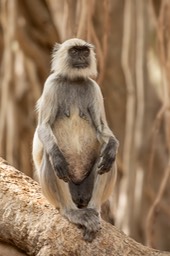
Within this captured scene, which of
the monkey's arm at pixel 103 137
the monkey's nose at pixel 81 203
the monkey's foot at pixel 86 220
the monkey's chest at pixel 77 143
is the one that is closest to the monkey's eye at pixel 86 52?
the monkey's arm at pixel 103 137

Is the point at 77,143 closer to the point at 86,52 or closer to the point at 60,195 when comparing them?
the point at 60,195

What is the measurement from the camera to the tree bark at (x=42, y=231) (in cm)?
439

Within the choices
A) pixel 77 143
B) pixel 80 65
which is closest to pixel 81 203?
pixel 77 143

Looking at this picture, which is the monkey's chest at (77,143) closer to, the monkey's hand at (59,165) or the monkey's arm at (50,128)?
the monkey's arm at (50,128)

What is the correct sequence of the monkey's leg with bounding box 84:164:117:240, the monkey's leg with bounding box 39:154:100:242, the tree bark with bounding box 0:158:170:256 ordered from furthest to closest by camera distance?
the monkey's leg with bounding box 84:164:117:240, the monkey's leg with bounding box 39:154:100:242, the tree bark with bounding box 0:158:170:256

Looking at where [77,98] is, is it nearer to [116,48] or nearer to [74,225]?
[74,225]

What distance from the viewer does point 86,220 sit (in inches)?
178

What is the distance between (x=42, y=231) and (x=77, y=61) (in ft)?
3.87

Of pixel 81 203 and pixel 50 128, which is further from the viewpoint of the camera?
pixel 81 203

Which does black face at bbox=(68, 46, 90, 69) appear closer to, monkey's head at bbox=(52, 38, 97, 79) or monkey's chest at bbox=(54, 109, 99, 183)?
monkey's head at bbox=(52, 38, 97, 79)

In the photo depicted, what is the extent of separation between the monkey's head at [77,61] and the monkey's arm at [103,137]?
0.14 meters

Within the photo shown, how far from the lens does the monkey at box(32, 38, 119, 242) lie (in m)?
4.70

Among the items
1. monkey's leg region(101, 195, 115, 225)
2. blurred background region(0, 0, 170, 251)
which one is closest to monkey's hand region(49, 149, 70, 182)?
monkey's leg region(101, 195, 115, 225)

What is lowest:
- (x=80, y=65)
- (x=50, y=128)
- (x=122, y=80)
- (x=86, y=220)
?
(x=122, y=80)
